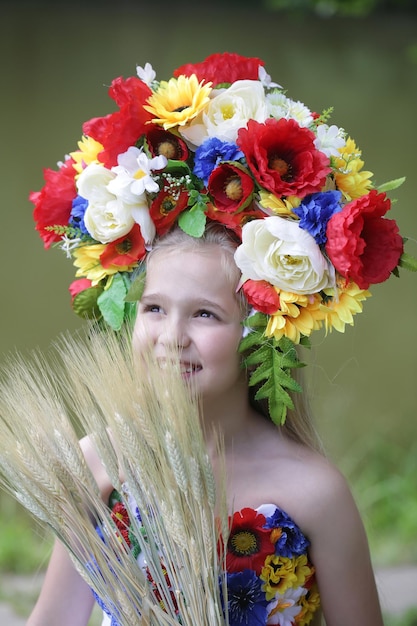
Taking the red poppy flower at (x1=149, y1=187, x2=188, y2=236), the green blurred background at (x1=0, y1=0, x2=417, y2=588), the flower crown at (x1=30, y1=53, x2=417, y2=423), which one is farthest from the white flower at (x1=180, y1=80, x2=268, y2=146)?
the green blurred background at (x1=0, y1=0, x2=417, y2=588)

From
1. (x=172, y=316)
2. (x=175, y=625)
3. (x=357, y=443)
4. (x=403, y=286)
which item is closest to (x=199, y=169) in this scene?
(x=172, y=316)

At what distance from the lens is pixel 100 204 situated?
1.90 metres

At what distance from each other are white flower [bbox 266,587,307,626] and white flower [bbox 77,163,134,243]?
0.80 metres

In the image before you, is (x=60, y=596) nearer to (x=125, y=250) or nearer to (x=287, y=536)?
(x=287, y=536)

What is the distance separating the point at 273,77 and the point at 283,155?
662 cm

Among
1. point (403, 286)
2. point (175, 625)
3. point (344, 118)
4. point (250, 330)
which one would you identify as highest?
point (344, 118)

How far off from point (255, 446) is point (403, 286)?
3.84 meters

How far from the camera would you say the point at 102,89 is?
25.9ft

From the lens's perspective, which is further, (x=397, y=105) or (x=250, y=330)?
(x=397, y=105)

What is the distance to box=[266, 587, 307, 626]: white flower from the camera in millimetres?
1908

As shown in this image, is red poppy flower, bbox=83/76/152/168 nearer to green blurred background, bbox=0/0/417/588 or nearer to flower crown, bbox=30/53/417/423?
flower crown, bbox=30/53/417/423

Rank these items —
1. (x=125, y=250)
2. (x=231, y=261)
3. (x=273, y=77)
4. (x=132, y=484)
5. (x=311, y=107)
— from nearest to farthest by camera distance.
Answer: (x=132, y=484), (x=231, y=261), (x=125, y=250), (x=311, y=107), (x=273, y=77)

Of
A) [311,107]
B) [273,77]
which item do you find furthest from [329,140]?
[273,77]

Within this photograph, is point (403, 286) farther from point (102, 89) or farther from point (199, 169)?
point (199, 169)
